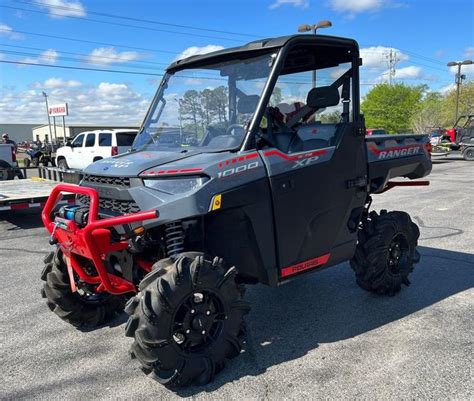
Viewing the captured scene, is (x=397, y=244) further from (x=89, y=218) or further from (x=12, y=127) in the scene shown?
(x=12, y=127)

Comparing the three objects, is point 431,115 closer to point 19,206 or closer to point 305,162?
point 19,206

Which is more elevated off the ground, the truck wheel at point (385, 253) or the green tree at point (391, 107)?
the green tree at point (391, 107)

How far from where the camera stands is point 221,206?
3441mm

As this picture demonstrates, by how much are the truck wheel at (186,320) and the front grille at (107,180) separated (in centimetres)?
72

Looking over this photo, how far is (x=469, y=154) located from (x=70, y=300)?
85.0 ft

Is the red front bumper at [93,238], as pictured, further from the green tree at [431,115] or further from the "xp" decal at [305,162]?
the green tree at [431,115]

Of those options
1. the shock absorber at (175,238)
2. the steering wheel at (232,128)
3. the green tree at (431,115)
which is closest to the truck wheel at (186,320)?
the shock absorber at (175,238)

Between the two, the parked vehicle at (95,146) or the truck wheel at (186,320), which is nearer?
the truck wheel at (186,320)

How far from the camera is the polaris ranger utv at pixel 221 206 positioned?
10.9 ft

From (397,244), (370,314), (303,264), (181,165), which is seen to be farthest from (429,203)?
(181,165)

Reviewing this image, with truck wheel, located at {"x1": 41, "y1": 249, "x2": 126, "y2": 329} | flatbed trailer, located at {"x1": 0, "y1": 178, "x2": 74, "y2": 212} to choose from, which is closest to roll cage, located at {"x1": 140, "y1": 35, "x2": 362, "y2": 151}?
truck wheel, located at {"x1": 41, "y1": 249, "x2": 126, "y2": 329}

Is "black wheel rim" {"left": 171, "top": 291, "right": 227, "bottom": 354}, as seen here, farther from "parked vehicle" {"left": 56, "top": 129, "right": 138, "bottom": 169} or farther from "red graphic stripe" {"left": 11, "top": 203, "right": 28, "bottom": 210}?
"parked vehicle" {"left": 56, "top": 129, "right": 138, "bottom": 169}

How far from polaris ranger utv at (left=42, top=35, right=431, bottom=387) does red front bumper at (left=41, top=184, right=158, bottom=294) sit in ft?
0.04

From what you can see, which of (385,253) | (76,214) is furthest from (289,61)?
(76,214)
